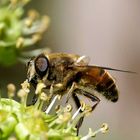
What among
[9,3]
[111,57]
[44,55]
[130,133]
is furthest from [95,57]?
[44,55]

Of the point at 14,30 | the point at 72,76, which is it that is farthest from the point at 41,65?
the point at 14,30

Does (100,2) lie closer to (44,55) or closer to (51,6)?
(51,6)

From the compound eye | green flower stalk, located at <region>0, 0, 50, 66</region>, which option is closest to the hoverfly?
the compound eye

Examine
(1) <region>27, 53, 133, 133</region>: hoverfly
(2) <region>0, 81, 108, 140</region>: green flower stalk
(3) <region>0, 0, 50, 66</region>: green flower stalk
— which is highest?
(3) <region>0, 0, 50, 66</region>: green flower stalk

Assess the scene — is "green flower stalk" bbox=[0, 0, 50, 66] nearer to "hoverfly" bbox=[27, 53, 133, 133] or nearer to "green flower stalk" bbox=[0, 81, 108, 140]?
"hoverfly" bbox=[27, 53, 133, 133]

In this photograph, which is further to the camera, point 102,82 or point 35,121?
point 102,82

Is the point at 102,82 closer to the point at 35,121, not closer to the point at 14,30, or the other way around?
the point at 35,121

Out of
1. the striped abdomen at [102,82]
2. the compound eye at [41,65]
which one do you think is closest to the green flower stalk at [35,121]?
the compound eye at [41,65]
